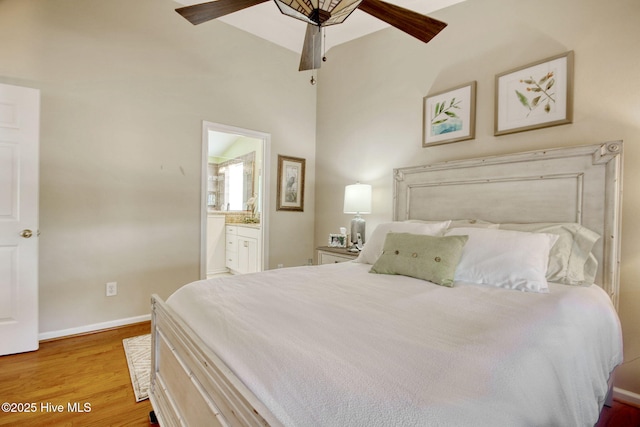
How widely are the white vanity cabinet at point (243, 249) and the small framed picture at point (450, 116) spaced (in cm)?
243

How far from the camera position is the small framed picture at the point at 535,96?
2.07 metres

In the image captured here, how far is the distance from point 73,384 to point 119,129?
6.83 ft

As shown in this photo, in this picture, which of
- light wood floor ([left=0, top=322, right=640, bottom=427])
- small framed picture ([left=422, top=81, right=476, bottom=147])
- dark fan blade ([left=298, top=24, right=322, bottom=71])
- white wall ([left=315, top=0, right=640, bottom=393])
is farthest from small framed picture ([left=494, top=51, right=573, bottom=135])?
light wood floor ([left=0, top=322, right=640, bottom=427])

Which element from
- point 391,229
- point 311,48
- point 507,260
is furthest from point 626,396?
point 311,48

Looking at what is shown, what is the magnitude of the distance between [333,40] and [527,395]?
3.96 metres

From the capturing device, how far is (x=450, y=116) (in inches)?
105

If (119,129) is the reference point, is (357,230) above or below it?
below

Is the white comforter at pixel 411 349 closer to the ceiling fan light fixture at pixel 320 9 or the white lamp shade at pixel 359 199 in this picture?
the ceiling fan light fixture at pixel 320 9

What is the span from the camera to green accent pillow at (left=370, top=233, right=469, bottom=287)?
1.73 meters

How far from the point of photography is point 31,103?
7.55 ft

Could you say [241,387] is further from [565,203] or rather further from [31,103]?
[31,103]

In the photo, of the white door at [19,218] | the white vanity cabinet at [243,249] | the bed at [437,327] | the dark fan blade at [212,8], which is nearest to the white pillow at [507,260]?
the bed at [437,327]

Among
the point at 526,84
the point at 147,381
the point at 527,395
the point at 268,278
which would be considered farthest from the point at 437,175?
the point at 147,381

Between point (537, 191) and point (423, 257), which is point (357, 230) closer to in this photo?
point (423, 257)
